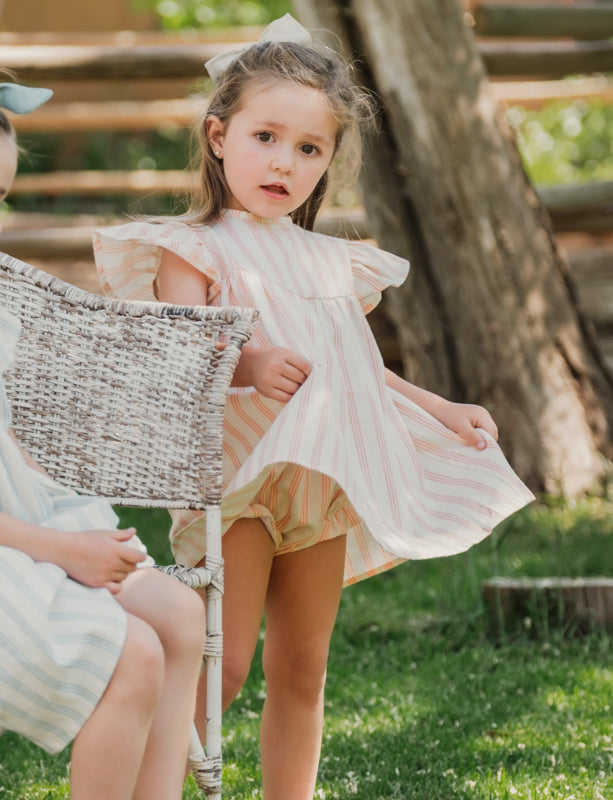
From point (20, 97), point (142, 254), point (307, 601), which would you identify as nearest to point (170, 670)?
point (307, 601)

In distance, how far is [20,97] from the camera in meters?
1.87

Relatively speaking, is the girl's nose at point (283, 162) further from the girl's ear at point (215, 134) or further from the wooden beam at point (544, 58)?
the wooden beam at point (544, 58)

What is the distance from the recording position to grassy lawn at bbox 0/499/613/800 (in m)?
2.24

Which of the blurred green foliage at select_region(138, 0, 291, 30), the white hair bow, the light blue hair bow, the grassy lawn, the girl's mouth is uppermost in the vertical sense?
the blurred green foliage at select_region(138, 0, 291, 30)

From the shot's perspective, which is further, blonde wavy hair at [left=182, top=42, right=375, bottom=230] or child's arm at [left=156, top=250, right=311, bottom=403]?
blonde wavy hair at [left=182, top=42, right=375, bottom=230]

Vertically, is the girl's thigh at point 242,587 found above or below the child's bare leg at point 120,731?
above

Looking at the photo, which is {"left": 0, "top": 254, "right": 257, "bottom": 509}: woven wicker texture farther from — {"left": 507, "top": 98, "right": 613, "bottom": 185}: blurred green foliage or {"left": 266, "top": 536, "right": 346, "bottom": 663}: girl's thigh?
{"left": 507, "top": 98, "right": 613, "bottom": 185}: blurred green foliage

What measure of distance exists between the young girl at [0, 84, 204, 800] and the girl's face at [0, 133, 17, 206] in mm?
500

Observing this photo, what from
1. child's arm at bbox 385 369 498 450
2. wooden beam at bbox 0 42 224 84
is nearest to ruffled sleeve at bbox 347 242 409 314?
child's arm at bbox 385 369 498 450

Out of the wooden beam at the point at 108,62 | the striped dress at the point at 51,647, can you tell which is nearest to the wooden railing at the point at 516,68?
the wooden beam at the point at 108,62

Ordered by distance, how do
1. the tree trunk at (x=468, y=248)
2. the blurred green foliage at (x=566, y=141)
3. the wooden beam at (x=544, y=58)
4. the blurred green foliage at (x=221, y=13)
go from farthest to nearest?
1. the blurred green foliage at (x=221, y=13)
2. the blurred green foliage at (x=566, y=141)
3. the wooden beam at (x=544, y=58)
4. the tree trunk at (x=468, y=248)

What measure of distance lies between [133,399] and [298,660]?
0.54 m

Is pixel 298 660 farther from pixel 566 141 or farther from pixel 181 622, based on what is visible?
pixel 566 141

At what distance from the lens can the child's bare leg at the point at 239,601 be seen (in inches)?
74.4
